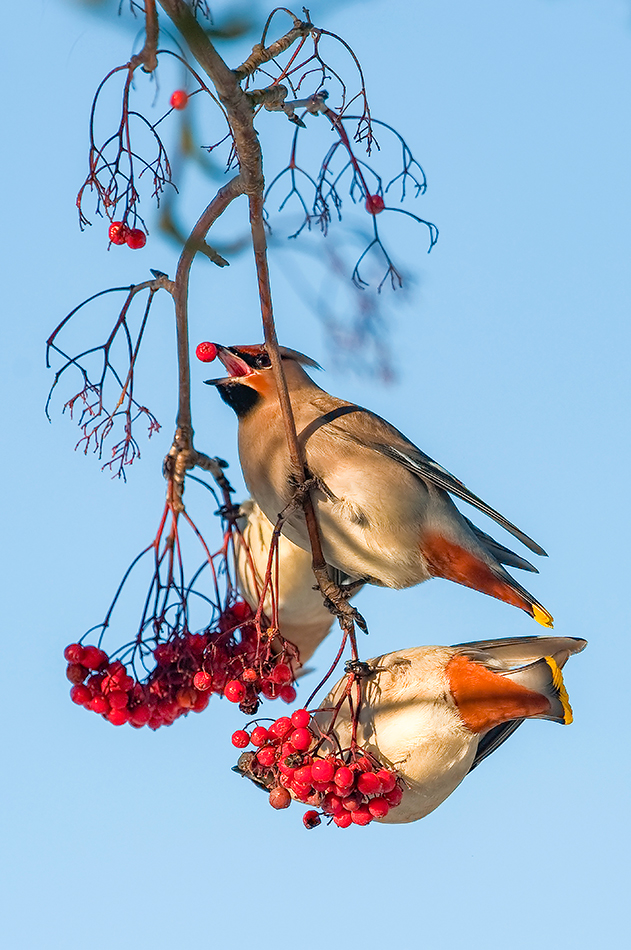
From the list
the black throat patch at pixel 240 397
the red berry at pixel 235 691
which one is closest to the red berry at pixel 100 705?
the red berry at pixel 235 691

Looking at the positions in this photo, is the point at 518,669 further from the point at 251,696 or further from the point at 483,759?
the point at 251,696

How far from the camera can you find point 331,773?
9.30ft

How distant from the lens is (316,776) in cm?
283

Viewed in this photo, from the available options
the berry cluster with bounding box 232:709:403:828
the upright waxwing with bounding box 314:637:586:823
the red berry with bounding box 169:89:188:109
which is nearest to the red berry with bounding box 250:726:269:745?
the berry cluster with bounding box 232:709:403:828

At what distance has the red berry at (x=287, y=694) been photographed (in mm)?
3055

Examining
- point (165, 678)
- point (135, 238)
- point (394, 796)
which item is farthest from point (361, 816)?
point (135, 238)

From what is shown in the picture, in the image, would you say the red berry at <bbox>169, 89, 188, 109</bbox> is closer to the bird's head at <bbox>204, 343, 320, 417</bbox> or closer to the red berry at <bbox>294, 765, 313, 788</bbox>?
the bird's head at <bbox>204, 343, 320, 417</bbox>

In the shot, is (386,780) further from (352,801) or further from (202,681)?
(202,681)

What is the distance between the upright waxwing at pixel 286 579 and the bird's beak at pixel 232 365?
1.54 feet

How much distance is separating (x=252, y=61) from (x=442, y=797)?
2256 millimetres

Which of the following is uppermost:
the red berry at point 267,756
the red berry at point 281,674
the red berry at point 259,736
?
the red berry at point 281,674

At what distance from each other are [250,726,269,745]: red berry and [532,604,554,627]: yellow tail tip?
0.82m

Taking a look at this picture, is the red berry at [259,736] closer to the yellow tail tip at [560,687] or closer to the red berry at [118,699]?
the red berry at [118,699]

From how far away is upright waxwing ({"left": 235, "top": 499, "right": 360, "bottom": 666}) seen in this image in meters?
3.79
